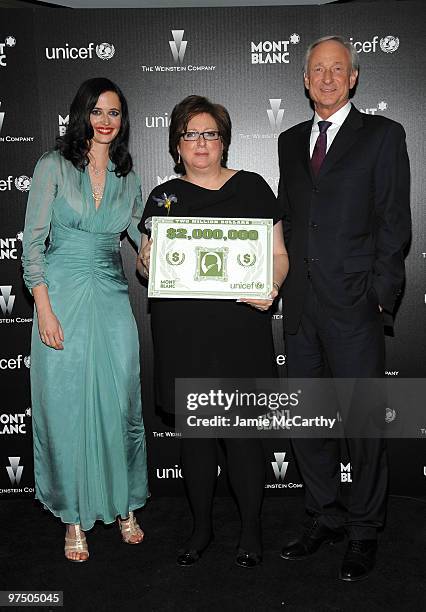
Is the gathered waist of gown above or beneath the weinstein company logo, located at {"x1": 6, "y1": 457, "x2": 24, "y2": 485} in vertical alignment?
above

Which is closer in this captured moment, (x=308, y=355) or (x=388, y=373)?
(x=308, y=355)

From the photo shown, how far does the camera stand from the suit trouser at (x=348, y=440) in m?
2.75

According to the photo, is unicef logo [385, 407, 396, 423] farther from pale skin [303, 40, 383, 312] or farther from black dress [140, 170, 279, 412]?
pale skin [303, 40, 383, 312]

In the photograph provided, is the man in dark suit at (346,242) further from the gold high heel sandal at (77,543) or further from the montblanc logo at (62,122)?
the montblanc logo at (62,122)

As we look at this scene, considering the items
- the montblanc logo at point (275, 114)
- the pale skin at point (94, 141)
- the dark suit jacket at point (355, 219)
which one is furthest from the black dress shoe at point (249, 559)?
the montblanc logo at point (275, 114)

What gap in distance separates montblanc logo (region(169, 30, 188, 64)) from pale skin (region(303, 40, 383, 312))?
0.98m

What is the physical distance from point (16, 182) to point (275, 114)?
1472 millimetres

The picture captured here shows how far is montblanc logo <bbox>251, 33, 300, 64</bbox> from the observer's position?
344 centimetres

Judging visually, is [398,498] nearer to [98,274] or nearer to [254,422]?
[254,422]

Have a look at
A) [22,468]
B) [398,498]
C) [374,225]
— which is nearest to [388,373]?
[398,498]

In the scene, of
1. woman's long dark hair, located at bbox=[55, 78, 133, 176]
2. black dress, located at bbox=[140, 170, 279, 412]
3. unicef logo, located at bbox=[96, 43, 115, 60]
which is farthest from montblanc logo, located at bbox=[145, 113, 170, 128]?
black dress, located at bbox=[140, 170, 279, 412]

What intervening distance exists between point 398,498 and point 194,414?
1.59m

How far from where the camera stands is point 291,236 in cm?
283

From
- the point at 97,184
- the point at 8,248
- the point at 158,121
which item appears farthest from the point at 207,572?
the point at 158,121
